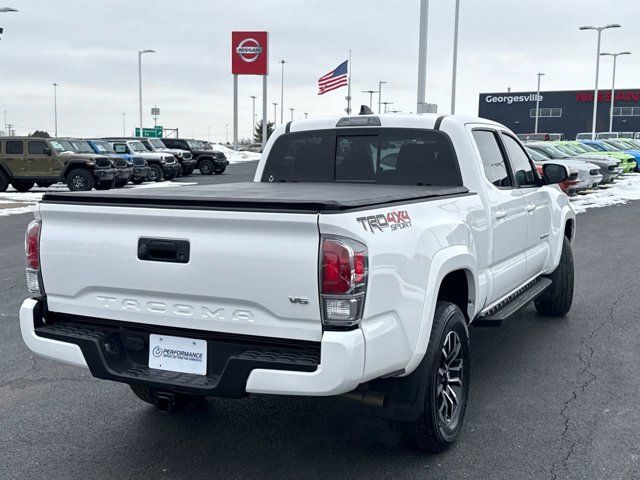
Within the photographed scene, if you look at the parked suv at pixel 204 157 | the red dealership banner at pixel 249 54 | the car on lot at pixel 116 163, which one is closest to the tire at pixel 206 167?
the parked suv at pixel 204 157

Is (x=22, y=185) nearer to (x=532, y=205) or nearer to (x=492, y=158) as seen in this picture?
(x=532, y=205)

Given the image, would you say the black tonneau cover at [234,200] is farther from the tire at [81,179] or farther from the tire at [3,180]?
the tire at [3,180]

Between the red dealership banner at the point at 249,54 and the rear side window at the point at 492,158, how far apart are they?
175 ft

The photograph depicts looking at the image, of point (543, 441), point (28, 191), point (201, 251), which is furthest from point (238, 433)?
point (28, 191)

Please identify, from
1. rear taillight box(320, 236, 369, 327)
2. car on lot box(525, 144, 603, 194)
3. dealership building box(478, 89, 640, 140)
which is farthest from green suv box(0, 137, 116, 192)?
dealership building box(478, 89, 640, 140)

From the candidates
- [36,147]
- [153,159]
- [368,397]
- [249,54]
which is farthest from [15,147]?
[249,54]

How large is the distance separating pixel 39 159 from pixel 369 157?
20.3 metres

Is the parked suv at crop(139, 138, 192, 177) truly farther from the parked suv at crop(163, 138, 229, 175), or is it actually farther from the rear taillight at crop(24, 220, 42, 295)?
the rear taillight at crop(24, 220, 42, 295)

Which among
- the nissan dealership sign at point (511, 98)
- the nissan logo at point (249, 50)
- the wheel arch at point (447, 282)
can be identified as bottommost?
the wheel arch at point (447, 282)

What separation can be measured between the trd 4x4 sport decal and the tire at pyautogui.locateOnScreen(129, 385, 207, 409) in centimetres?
197

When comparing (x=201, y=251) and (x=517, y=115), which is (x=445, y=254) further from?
(x=517, y=115)

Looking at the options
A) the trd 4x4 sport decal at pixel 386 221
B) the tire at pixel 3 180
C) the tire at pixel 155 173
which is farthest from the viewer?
the tire at pixel 155 173

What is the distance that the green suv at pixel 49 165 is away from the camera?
22.6 meters

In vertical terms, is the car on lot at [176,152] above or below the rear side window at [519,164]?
below
